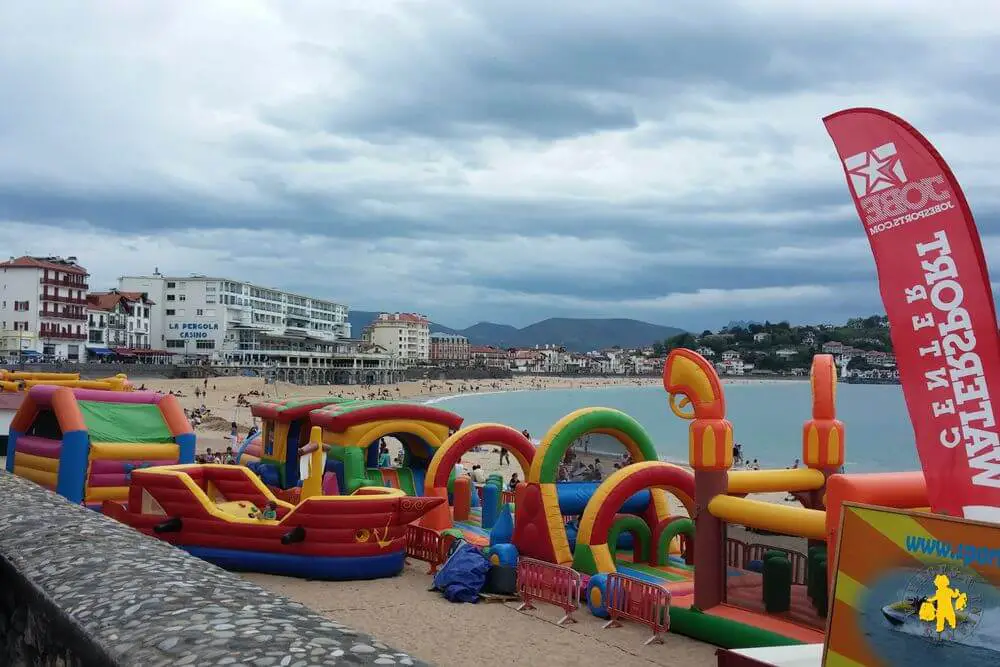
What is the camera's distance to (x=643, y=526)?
13953mm

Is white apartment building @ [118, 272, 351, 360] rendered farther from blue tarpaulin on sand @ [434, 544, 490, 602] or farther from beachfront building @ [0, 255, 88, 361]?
blue tarpaulin on sand @ [434, 544, 490, 602]

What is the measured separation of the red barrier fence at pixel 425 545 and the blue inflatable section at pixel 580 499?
87.4 inches

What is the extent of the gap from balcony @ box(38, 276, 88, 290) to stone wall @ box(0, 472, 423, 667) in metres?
82.1

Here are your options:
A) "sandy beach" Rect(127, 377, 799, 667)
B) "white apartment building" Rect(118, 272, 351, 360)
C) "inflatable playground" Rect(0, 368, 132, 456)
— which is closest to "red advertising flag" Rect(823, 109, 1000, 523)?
"sandy beach" Rect(127, 377, 799, 667)

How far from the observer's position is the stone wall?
124 inches

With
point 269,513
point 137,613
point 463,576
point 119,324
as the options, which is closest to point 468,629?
point 463,576

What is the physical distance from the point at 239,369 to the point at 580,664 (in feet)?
301

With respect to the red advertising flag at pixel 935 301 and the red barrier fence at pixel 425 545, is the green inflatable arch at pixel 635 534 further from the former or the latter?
the red advertising flag at pixel 935 301

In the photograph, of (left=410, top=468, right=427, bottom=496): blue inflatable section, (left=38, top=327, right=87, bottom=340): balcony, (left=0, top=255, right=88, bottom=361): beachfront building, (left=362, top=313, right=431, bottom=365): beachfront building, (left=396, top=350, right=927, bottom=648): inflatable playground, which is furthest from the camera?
(left=362, top=313, right=431, bottom=365): beachfront building

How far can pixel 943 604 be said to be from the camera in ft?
14.6

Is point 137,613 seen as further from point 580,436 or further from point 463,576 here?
point 580,436

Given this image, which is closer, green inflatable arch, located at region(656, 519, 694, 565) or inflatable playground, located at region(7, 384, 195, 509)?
green inflatable arch, located at region(656, 519, 694, 565)

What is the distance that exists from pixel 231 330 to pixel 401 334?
69.2m

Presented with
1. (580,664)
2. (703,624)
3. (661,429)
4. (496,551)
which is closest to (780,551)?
(703,624)
